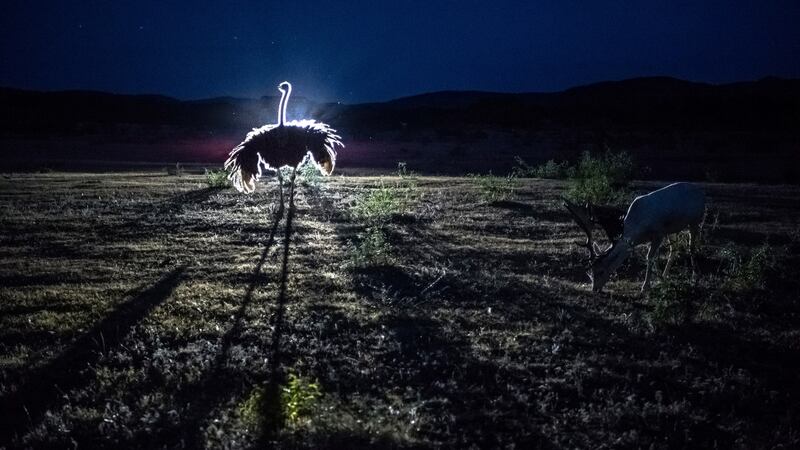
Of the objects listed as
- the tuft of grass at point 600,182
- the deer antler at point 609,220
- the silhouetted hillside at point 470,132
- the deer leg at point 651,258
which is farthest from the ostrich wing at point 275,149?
the silhouetted hillside at point 470,132

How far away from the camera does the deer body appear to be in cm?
739

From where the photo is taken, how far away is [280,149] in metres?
10.3

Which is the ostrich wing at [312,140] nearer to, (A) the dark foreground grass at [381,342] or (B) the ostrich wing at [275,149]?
(B) the ostrich wing at [275,149]

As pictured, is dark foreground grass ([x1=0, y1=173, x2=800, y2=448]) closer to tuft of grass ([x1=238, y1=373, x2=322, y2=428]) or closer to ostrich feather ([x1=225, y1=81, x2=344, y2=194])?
tuft of grass ([x1=238, y1=373, x2=322, y2=428])

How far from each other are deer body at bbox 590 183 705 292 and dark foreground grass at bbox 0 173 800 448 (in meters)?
0.43

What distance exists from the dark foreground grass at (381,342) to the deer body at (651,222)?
435 millimetres

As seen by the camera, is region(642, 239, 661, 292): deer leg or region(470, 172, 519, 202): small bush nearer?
region(642, 239, 661, 292): deer leg

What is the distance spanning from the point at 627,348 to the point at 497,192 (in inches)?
355

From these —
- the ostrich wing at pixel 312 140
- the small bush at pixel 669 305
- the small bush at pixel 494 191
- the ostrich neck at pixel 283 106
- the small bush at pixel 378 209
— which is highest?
the ostrich neck at pixel 283 106

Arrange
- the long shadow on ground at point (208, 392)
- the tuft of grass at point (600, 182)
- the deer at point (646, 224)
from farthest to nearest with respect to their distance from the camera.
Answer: the tuft of grass at point (600, 182) < the deer at point (646, 224) < the long shadow on ground at point (208, 392)

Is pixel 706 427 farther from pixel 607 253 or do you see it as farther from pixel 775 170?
pixel 775 170

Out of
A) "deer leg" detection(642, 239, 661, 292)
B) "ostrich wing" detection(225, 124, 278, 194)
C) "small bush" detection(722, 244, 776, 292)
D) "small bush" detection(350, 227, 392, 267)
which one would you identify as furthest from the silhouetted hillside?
"small bush" detection(350, 227, 392, 267)

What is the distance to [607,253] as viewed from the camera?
24.4 ft

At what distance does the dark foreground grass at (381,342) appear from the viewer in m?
4.32
